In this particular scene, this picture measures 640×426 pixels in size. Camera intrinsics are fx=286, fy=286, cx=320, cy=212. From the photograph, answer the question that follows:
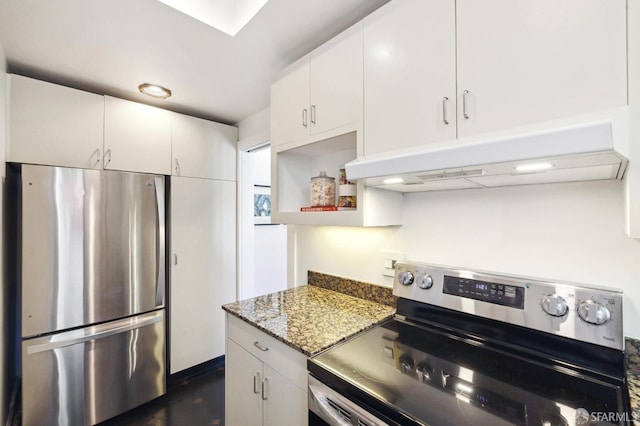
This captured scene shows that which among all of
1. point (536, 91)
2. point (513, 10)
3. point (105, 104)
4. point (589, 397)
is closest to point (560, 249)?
point (589, 397)

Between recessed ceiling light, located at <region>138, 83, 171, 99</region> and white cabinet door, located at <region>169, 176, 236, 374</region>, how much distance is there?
629 mm

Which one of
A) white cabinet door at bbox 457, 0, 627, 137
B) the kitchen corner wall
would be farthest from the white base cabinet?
the kitchen corner wall

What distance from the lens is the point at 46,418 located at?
1689mm

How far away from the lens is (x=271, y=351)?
123 centimetres

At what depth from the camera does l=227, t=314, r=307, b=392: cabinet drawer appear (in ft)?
3.57

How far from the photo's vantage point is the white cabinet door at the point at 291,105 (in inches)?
59.3

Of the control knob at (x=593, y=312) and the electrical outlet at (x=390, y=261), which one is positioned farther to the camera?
the electrical outlet at (x=390, y=261)

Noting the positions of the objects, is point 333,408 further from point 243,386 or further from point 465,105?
point 465,105

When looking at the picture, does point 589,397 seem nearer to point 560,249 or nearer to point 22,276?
point 560,249

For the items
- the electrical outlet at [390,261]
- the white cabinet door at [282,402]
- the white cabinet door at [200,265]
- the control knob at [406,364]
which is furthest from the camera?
the white cabinet door at [200,265]

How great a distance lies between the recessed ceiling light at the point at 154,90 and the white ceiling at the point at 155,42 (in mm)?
54

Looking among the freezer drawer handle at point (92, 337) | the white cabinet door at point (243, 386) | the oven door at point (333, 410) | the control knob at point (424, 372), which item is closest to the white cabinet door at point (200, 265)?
the freezer drawer handle at point (92, 337)

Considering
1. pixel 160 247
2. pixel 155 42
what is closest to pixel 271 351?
pixel 160 247

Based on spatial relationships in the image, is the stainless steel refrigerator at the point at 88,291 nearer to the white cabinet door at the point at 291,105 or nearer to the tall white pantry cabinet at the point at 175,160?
the tall white pantry cabinet at the point at 175,160
